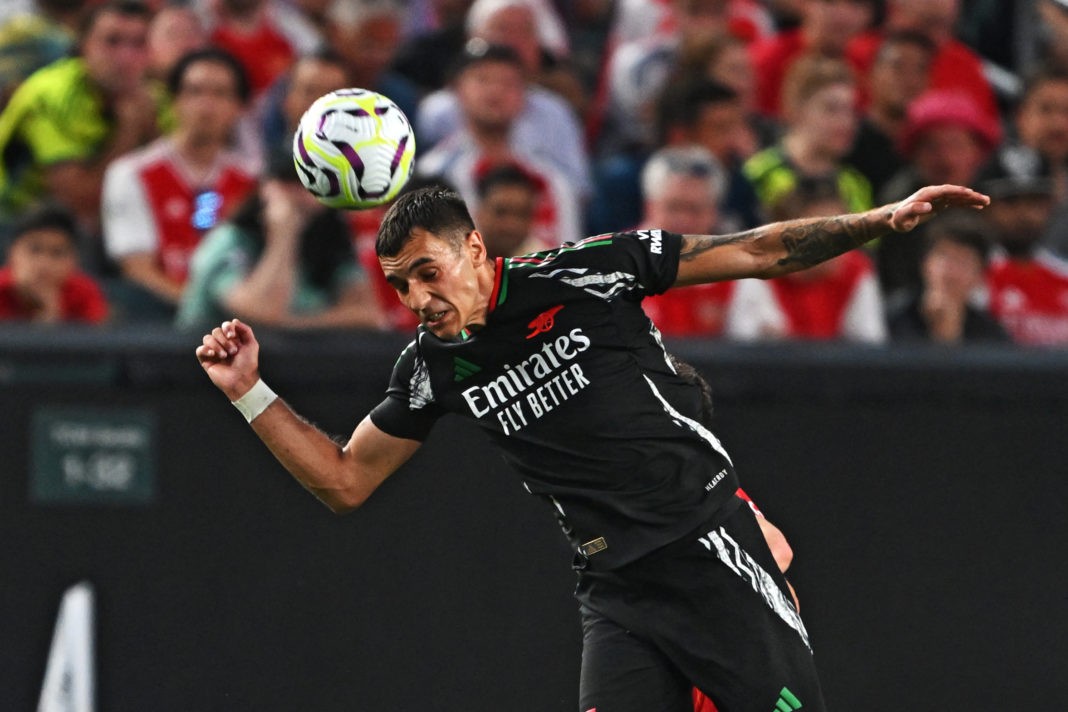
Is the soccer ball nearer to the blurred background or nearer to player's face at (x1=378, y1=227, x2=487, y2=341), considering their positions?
player's face at (x1=378, y1=227, x2=487, y2=341)

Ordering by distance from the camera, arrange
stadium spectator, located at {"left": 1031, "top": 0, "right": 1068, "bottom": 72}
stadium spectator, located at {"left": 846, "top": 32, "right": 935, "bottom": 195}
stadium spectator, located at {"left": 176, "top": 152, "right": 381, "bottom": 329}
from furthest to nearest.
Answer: stadium spectator, located at {"left": 1031, "top": 0, "right": 1068, "bottom": 72} → stadium spectator, located at {"left": 846, "top": 32, "right": 935, "bottom": 195} → stadium spectator, located at {"left": 176, "top": 152, "right": 381, "bottom": 329}

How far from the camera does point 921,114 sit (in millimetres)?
10094

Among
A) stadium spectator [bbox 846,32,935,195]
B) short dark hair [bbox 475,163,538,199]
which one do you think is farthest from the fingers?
stadium spectator [bbox 846,32,935,195]

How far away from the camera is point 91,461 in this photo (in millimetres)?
7242

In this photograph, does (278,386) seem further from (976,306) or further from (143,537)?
(976,306)

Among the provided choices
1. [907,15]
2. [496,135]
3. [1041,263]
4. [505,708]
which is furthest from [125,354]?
[907,15]

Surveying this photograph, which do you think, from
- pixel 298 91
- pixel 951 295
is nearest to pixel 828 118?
pixel 951 295

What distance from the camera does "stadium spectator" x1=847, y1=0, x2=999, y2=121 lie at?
10.9 meters

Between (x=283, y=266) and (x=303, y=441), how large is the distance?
2646 millimetres

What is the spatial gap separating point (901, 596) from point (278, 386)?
292cm

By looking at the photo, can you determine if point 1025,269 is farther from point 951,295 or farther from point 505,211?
point 505,211

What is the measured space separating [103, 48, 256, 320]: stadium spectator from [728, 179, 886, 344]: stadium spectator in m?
2.70

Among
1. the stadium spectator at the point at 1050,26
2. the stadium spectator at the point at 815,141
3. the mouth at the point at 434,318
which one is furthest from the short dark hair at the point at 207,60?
the stadium spectator at the point at 1050,26

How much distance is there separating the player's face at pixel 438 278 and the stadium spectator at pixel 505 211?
3.32 m
